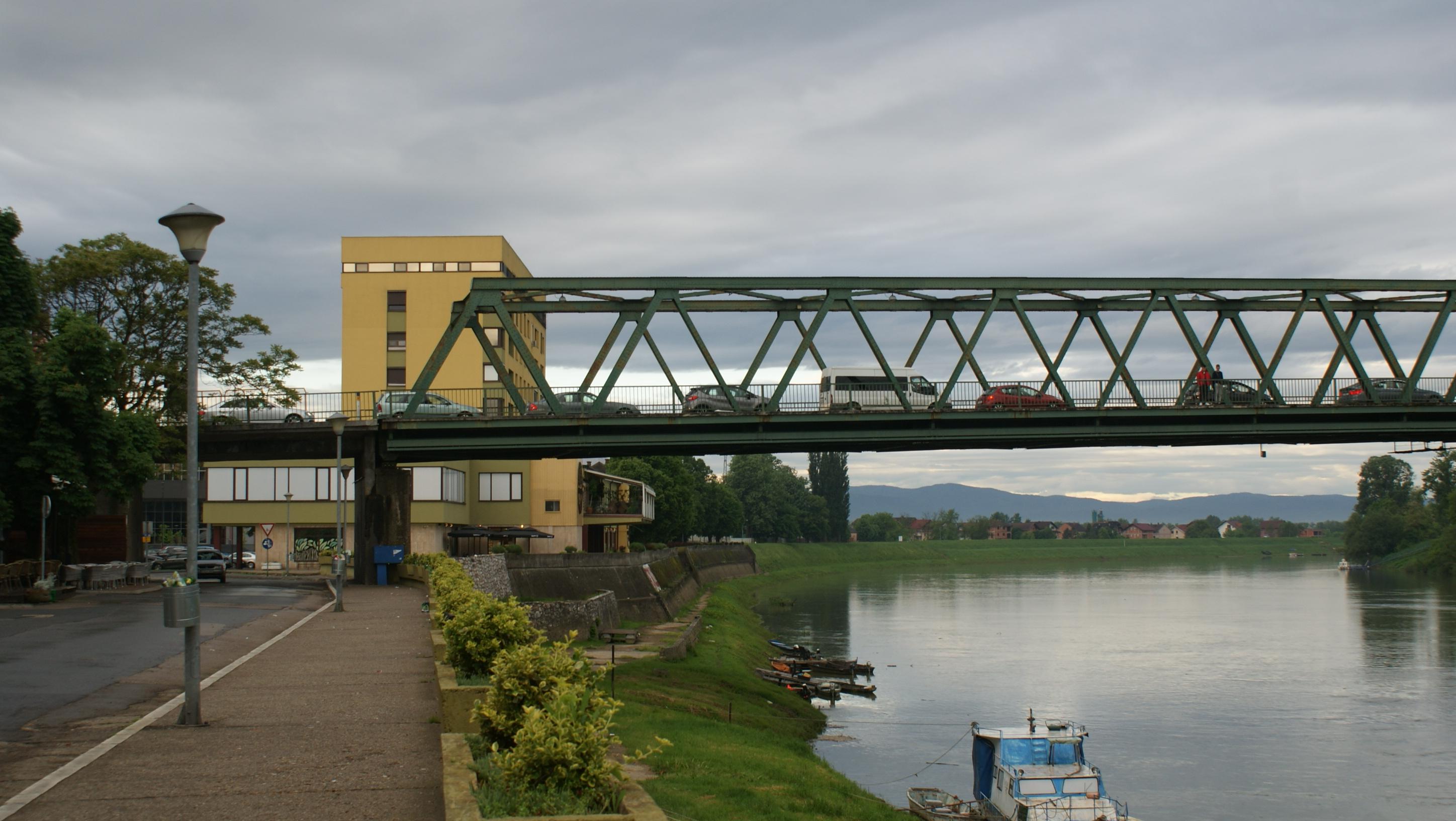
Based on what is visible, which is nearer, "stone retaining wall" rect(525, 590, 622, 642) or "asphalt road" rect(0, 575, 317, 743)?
"asphalt road" rect(0, 575, 317, 743)

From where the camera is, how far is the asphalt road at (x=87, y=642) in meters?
16.5

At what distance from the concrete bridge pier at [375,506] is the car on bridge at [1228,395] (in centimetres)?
3016

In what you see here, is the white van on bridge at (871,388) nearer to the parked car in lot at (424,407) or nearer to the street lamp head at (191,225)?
the parked car in lot at (424,407)

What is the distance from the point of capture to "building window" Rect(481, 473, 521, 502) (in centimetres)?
7812

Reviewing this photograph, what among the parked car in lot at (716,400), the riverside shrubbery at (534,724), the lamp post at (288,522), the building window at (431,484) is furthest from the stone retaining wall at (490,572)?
the riverside shrubbery at (534,724)

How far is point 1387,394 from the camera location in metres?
47.4

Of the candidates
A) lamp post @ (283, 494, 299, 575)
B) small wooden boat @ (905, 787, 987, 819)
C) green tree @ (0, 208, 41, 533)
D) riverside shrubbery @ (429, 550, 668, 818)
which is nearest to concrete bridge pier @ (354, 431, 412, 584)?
green tree @ (0, 208, 41, 533)

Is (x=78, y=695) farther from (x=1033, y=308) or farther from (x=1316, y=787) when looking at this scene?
(x=1033, y=308)

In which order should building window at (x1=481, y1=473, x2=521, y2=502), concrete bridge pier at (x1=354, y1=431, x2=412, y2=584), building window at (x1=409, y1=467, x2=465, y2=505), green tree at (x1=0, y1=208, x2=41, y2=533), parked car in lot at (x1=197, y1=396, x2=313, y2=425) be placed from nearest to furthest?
green tree at (x1=0, y1=208, x2=41, y2=533)
concrete bridge pier at (x1=354, y1=431, x2=412, y2=584)
parked car in lot at (x1=197, y1=396, x2=313, y2=425)
building window at (x1=409, y1=467, x2=465, y2=505)
building window at (x1=481, y1=473, x2=521, y2=502)

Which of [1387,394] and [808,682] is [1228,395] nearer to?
[1387,394]

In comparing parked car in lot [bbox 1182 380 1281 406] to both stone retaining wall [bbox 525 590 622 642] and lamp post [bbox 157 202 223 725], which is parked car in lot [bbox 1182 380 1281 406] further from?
lamp post [bbox 157 202 223 725]

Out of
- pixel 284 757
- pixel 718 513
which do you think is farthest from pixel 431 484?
pixel 718 513

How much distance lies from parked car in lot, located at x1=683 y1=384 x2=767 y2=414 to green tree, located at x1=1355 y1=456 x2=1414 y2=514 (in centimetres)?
18038

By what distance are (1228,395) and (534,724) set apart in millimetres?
41816
